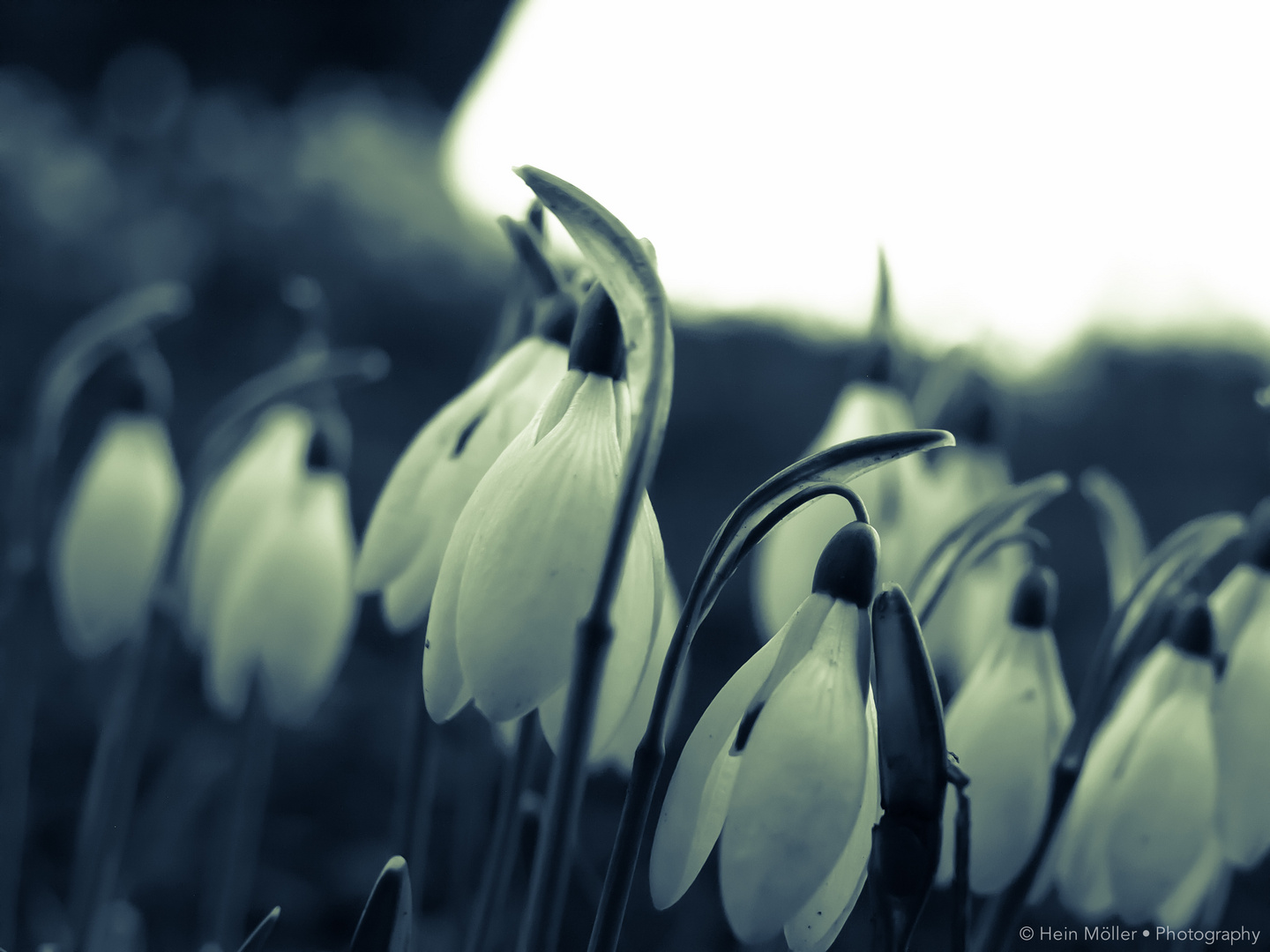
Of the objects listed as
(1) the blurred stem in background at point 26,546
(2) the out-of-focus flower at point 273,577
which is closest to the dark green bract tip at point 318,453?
(2) the out-of-focus flower at point 273,577

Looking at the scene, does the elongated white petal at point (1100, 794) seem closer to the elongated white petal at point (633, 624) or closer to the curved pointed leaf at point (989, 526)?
the curved pointed leaf at point (989, 526)

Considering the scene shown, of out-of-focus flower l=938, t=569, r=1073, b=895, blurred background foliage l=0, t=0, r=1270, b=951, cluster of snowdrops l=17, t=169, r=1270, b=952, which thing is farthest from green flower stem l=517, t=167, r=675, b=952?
blurred background foliage l=0, t=0, r=1270, b=951

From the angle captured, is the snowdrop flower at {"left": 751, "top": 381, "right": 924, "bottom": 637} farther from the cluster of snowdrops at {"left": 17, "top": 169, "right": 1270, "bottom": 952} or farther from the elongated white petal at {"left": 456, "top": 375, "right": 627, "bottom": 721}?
the elongated white petal at {"left": 456, "top": 375, "right": 627, "bottom": 721}

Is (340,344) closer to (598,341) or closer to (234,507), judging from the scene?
(234,507)

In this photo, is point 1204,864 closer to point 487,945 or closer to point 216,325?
point 487,945

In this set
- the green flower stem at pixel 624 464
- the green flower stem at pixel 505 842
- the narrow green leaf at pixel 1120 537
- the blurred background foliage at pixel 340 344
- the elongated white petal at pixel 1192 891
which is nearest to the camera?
the green flower stem at pixel 624 464

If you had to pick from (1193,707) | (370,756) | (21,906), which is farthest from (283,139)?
(1193,707)

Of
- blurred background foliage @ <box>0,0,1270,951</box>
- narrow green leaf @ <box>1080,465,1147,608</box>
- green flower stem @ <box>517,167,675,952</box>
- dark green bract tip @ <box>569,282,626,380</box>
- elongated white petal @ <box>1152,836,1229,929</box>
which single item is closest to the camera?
green flower stem @ <box>517,167,675,952</box>

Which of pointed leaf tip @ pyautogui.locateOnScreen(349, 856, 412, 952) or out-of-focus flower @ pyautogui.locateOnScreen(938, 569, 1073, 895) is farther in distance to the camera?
out-of-focus flower @ pyautogui.locateOnScreen(938, 569, 1073, 895)
